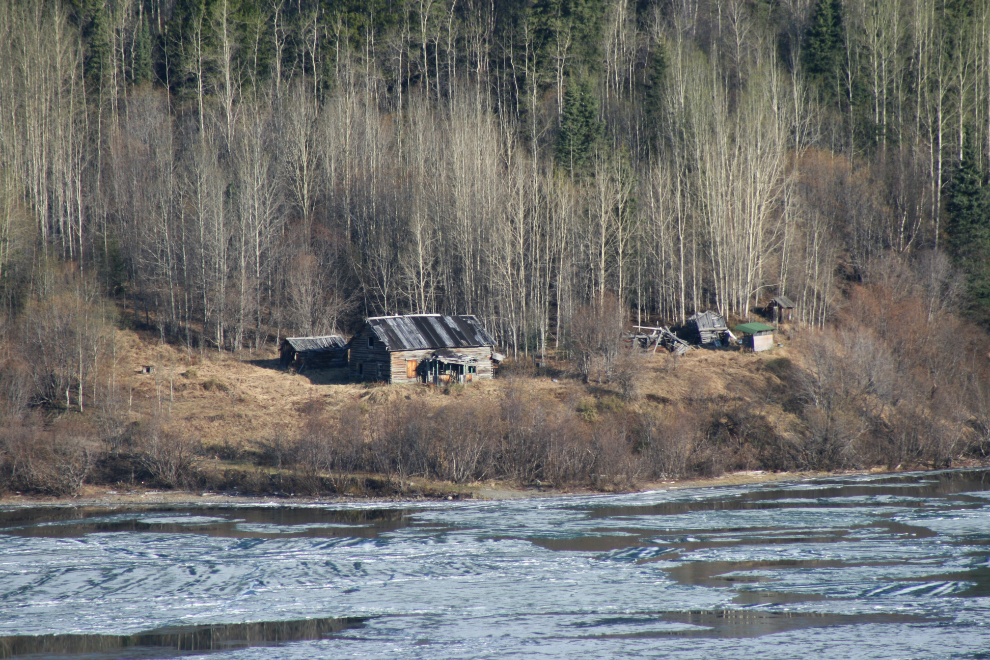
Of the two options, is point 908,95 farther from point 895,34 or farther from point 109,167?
point 109,167

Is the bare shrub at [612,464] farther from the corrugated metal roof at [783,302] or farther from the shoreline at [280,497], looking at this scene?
the corrugated metal roof at [783,302]

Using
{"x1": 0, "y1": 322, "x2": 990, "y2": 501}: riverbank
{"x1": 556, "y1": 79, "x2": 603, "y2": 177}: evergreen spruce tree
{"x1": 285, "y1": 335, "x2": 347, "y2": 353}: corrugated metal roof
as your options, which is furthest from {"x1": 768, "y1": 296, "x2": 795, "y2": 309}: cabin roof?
{"x1": 285, "y1": 335, "x2": 347, "y2": 353}: corrugated metal roof

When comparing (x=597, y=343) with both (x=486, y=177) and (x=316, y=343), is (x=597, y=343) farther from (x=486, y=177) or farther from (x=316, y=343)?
(x=316, y=343)

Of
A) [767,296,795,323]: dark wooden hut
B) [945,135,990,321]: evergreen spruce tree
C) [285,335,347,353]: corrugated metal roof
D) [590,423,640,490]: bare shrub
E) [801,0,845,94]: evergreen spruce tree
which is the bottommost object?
[590,423,640,490]: bare shrub

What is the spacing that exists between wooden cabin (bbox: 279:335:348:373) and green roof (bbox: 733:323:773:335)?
790 inches

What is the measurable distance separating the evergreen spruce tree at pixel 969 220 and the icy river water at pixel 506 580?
78.2 ft

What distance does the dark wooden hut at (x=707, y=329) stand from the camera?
46906 mm

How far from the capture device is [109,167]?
56844mm

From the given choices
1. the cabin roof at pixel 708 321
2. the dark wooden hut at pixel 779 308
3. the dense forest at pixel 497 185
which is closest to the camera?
the cabin roof at pixel 708 321

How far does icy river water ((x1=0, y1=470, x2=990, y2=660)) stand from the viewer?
16297mm

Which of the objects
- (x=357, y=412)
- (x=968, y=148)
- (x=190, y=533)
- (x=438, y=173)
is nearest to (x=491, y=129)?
(x=438, y=173)

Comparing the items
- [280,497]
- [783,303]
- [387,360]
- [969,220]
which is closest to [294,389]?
[387,360]

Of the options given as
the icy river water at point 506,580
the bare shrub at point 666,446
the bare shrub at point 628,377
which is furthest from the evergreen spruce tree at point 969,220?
the icy river water at point 506,580

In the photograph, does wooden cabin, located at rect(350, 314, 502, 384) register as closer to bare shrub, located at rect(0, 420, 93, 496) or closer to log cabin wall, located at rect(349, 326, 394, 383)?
log cabin wall, located at rect(349, 326, 394, 383)
